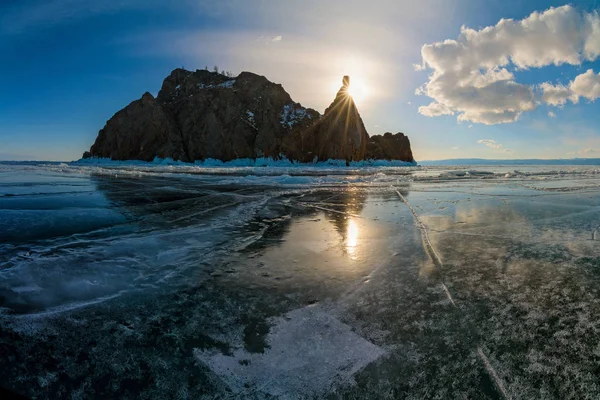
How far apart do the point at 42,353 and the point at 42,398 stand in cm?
47

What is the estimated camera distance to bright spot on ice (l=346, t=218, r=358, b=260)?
15.0ft

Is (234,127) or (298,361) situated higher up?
(234,127)

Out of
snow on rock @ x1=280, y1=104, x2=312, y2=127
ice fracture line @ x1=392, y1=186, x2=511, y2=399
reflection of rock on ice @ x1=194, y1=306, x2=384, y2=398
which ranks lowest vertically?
reflection of rock on ice @ x1=194, y1=306, x2=384, y2=398

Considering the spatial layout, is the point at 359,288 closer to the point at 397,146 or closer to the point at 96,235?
the point at 96,235

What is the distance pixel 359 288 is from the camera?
3.22 metres

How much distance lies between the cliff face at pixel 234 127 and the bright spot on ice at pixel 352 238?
80004mm

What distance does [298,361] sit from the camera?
2035 mm

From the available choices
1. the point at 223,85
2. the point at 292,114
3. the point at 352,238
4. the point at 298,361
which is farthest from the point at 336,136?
the point at 298,361

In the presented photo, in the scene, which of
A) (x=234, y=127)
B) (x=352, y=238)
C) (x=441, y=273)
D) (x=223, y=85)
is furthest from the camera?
(x=223, y=85)

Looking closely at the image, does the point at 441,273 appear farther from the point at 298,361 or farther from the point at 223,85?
the point at 223,85

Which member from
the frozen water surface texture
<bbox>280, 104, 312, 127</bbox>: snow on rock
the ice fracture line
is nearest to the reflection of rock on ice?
the frozen water surface texture

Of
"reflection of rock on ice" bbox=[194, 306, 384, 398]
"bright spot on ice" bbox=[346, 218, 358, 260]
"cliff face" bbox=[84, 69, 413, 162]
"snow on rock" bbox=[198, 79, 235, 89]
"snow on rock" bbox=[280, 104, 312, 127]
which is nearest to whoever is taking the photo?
"reflection of rock on ice" bbox=[194, 306, 384, 398]

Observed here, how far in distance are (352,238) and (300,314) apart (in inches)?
117

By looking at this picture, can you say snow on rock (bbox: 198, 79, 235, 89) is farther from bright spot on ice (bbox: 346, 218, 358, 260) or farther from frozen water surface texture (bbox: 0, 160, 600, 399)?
frozen water surface texture (bbox: 0, 160, 600, 399)
